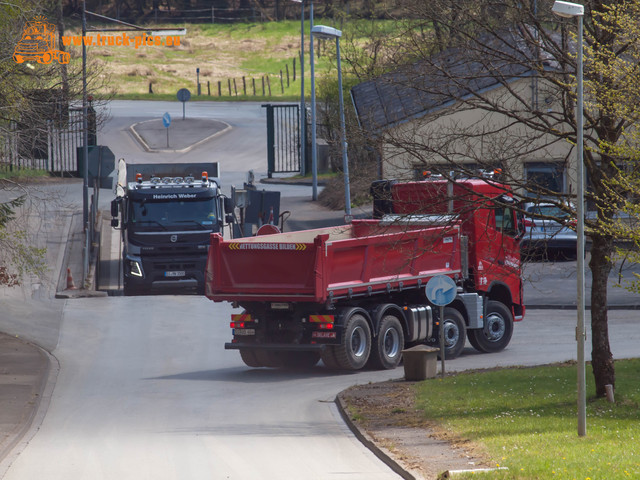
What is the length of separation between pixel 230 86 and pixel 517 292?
53162mm

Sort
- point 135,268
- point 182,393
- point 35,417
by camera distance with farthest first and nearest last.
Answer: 1. point 135,268
2. point 182,393
3. point 35,417

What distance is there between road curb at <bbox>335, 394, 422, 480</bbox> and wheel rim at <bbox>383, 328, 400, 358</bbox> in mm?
4238

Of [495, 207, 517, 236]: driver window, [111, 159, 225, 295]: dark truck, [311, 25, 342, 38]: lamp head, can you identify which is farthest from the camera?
[311, 25, 342, 38]: lamp head

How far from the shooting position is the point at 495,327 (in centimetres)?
2203

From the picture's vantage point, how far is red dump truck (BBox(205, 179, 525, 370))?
711 inches

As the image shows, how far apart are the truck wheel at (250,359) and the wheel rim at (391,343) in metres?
2.58

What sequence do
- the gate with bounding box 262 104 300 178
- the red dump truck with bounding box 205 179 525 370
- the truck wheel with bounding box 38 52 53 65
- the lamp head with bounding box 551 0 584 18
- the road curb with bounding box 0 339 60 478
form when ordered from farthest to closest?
the gate with bounding box 262 104 300 178, the truck wheel with bounding box 38 52 53 65, the red dump truck with bounding box 205 179 525 370, the road curb with bounding box 0 339 60 478, the lamp head with bounding box 551 0 584 18

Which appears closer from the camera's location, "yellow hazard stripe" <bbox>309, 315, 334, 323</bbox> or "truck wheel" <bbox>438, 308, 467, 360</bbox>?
"yellow hazard stripe" <bbox>309, 315, 334, 323</bbox>

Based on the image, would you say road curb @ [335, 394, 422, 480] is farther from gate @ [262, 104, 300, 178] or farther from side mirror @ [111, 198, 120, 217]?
gate @ [262, 104, 300, 178]

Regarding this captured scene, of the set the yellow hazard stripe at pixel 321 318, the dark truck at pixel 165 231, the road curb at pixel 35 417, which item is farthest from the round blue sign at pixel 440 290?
the dark truck at pixel 165 231

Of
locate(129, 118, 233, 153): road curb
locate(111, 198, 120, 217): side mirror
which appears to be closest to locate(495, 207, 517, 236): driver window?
locate(111, 198, 120, 217): side mirror

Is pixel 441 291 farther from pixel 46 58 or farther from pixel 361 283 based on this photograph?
pixel 46 58

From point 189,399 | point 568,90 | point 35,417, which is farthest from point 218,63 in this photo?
point 568,90

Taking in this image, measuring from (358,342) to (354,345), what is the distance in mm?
123
